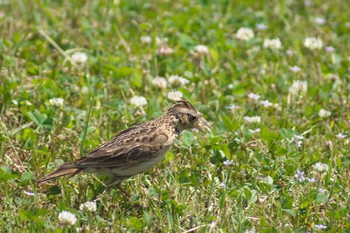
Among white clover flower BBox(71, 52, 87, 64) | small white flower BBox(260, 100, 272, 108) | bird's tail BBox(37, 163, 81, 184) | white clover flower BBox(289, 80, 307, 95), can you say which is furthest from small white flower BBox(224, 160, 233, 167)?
white clover flower BBox(71, 52, 87, 64)

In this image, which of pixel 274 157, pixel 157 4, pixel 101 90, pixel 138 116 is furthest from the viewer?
pixel 157 4

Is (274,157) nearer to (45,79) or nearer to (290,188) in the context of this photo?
(290,188)

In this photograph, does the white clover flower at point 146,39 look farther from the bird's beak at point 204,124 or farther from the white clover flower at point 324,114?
the white clover flower at point 324,114

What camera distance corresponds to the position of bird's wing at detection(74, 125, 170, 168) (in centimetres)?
634

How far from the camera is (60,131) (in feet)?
24.2

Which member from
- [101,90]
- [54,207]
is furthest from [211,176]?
[101,90]

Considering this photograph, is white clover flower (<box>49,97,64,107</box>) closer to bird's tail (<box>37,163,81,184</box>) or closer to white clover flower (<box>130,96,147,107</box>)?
white clover flower (<box>130,96,147,107</box>)

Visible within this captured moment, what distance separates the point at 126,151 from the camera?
6.44m

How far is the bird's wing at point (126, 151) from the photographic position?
20.8 ft

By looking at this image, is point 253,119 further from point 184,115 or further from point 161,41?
point 161,41

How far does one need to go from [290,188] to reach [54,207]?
6.24 feet

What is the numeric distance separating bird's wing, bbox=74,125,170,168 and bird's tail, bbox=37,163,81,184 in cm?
5

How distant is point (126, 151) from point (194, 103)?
6.37 ft

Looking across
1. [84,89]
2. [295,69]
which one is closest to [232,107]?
[295,69]
